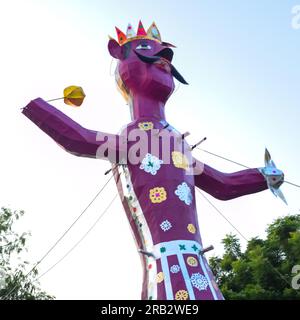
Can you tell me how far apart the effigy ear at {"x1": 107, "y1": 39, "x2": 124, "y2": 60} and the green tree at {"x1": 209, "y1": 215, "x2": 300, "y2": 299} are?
622 cm

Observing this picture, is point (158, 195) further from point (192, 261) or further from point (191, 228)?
point (192, 261)

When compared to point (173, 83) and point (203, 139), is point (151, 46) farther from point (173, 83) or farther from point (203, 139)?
point (203, 139)

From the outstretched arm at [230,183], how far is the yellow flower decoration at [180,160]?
438mm

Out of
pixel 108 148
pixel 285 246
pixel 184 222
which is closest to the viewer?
pixel 184 222

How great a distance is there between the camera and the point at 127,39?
7.02 meters

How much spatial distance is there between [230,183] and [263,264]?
560 centimetres

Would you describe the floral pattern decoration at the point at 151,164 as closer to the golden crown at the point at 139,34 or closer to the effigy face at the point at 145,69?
the effigy face at the point at 145,69

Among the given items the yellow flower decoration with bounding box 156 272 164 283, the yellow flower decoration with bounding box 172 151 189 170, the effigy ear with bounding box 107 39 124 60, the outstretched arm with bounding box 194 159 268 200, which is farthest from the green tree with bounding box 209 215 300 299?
the effigy ear with bounding box 107 39 124 60

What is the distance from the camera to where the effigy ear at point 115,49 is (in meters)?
6.89

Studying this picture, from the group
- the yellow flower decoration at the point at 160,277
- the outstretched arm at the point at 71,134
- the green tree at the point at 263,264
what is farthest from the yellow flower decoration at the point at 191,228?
the green tree at the point at 263,264

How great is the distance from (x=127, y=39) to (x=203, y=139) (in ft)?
6.29
